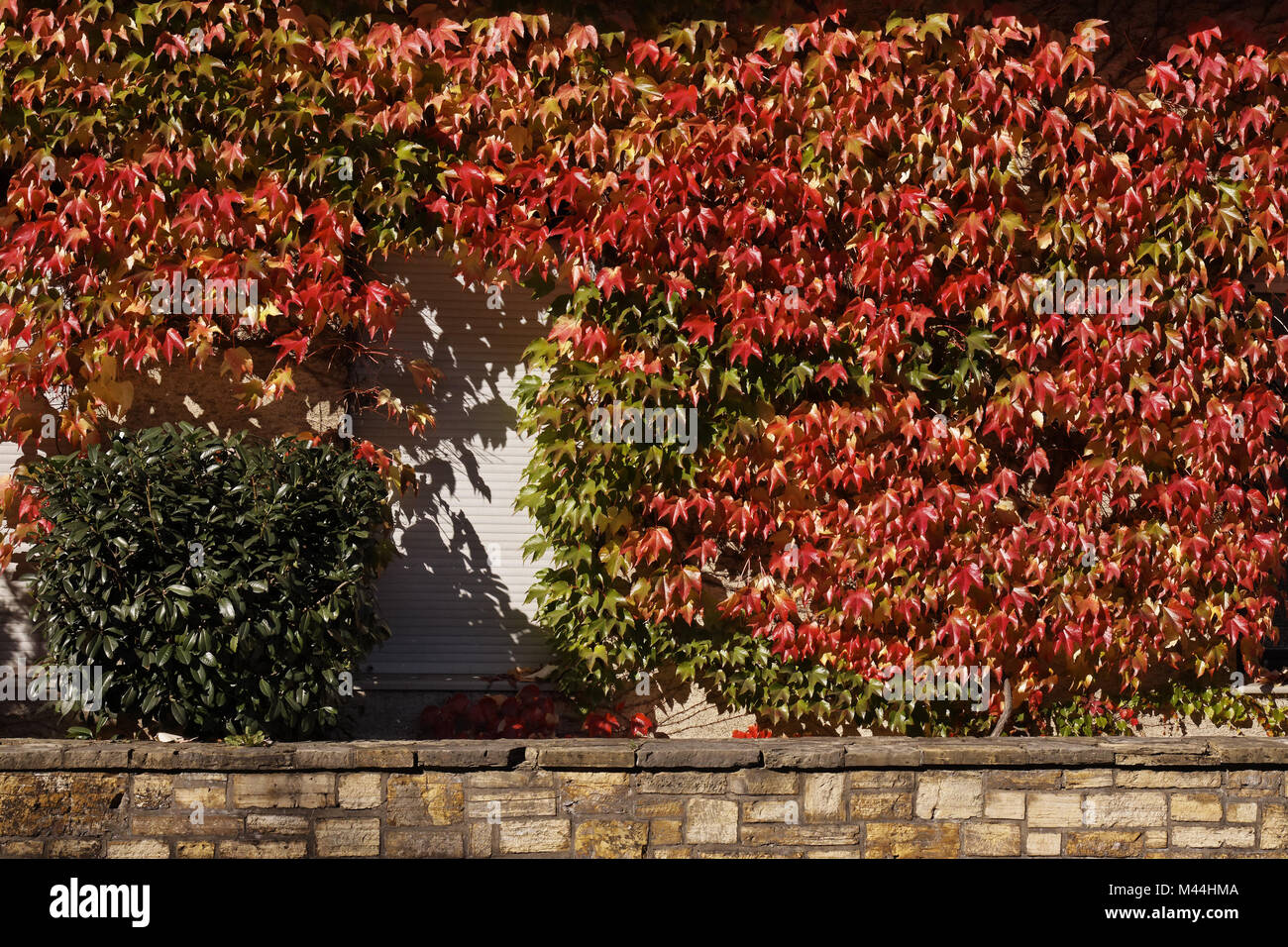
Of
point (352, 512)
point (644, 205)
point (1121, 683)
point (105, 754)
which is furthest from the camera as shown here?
point (1121, 683)

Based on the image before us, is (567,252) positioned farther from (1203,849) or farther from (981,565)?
(1203,849)

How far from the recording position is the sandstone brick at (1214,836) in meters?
Answer: 4.62

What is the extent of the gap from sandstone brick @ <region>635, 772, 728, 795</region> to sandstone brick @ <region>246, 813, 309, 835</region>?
128 centimetres

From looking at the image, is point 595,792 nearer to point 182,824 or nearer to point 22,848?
point 182,824

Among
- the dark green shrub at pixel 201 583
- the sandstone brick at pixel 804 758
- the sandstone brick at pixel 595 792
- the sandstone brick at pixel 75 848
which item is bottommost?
the sandstone brick at pixel 75 848

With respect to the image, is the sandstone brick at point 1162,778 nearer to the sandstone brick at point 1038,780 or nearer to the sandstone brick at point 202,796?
the sandstone brick at point 1038,780

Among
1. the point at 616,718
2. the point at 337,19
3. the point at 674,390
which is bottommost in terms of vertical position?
the point at 616,718

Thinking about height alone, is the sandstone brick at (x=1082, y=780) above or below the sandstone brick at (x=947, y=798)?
above

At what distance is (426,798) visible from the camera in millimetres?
4516

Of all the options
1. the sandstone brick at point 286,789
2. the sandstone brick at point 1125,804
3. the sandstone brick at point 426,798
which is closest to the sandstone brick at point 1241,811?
the sandstone brick at point 1125,804

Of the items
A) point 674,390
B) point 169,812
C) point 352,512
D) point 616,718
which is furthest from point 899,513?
point 169,812

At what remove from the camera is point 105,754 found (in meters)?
4.44

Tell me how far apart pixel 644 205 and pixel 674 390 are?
2.90ft

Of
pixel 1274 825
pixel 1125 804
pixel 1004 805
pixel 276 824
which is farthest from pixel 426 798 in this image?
pixel 1274 825
